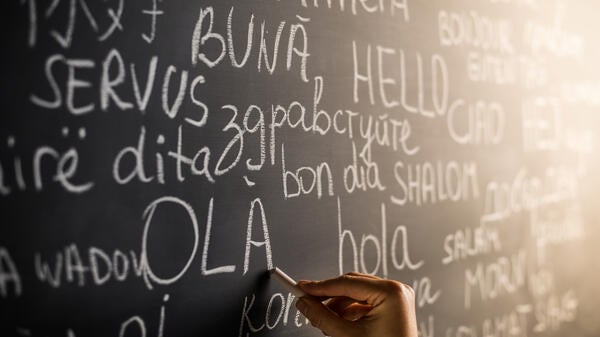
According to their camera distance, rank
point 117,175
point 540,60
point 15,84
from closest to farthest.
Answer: point 15,84 < point 117,175 < point 540,60

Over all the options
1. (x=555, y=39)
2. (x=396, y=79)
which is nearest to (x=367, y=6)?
(x=396, y=79)

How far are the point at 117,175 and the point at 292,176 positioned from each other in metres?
0.38

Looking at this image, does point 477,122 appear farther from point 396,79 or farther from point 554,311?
point 554,311

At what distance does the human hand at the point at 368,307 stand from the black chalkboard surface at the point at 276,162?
0.33ft

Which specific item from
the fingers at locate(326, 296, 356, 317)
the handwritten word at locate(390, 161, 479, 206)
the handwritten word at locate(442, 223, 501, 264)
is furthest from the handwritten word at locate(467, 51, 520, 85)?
the fingers at locate(326, 296, 356, 317)

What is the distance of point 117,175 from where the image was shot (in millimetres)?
1017

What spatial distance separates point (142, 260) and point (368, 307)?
450mm

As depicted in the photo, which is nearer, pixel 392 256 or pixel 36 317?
pixel 36 317

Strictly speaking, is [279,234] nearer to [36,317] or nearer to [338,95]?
[338,95]

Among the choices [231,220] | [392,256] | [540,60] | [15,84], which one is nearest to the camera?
[15,84]

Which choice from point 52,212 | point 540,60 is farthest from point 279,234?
point 540,60

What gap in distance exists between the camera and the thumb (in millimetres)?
1163

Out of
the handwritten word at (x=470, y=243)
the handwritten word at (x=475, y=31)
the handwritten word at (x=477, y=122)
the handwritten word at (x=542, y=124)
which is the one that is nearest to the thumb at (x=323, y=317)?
the handwritten word at (x=470, y=243)

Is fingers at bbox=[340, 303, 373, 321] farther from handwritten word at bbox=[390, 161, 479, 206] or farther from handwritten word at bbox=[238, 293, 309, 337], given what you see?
handwritten word at bbox=[390, 161, 479, 206]
